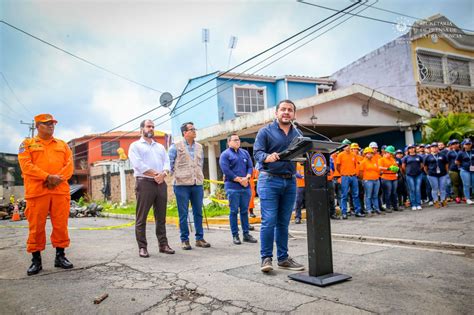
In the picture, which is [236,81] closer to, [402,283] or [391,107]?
[391,107]

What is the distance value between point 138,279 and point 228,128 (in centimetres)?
1092

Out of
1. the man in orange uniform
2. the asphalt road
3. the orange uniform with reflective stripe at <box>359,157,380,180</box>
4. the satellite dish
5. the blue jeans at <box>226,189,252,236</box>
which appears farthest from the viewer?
the satellite dish

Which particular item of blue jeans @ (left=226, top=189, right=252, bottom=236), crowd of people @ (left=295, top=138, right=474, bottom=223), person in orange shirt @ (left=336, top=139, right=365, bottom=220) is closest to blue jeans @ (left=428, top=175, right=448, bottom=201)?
crowd of people @ (left=295, top=138, right=474, bottom=223)

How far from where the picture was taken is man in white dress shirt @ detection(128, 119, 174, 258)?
18.4 ft

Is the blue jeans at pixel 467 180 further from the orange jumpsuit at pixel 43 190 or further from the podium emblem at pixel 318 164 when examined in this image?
the orange jumpsuit at pixel 43 190

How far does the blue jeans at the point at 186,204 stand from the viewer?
607 centimetres

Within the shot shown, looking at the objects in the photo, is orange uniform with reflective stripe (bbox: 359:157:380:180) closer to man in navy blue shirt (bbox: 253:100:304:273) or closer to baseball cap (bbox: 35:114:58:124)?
man in navy blue shirt (bbox: 253:100:304:273)

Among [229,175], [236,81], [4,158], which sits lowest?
[229,175]

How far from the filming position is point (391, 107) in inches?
625

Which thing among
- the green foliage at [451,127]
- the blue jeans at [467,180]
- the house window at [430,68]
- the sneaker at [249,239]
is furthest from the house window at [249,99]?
the sneaker at [249,239]

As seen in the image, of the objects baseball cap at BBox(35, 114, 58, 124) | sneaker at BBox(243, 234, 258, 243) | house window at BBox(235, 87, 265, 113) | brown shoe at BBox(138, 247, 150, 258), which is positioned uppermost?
house window at BBox(235, 87, 265, 113)

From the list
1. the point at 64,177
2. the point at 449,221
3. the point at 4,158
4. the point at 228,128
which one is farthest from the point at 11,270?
the point at 4,158

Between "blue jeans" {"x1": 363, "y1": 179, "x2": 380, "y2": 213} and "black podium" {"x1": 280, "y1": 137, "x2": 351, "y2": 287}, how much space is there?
694 cm

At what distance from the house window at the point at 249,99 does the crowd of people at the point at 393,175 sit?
10.1m
